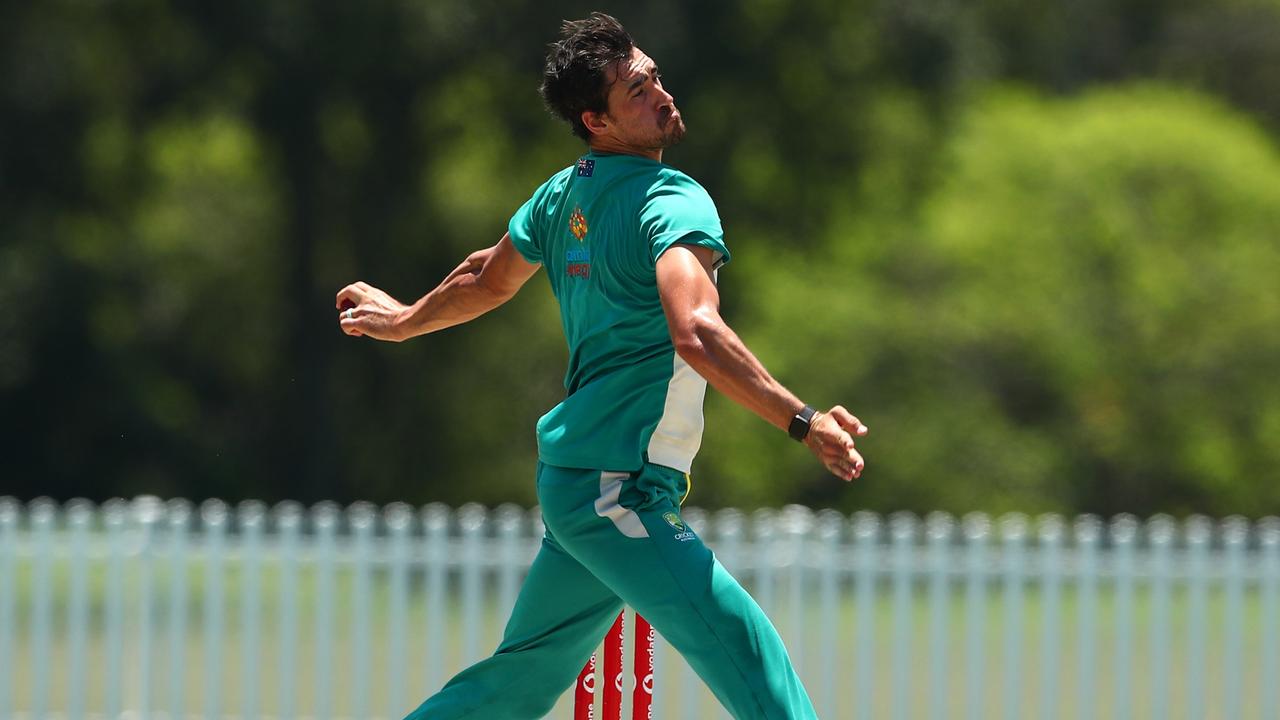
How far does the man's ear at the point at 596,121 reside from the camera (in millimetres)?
3340

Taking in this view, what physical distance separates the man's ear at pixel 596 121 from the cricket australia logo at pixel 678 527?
750mm

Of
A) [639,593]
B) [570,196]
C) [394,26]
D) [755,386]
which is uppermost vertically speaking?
[394,26]

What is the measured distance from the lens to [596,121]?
3350 mm

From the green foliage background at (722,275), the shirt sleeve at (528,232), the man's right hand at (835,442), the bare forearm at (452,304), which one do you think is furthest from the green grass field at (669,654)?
the green foliage background at (722,275)

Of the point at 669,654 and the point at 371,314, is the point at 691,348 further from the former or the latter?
the point at 669,654

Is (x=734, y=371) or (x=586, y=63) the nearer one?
(x=734, y=371)

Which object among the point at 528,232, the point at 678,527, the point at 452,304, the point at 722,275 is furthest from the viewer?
the point at 722,275

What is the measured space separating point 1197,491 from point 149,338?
1161 centimetres

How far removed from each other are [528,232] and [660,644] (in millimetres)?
4834

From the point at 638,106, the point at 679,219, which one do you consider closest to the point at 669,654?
the point at 638,106

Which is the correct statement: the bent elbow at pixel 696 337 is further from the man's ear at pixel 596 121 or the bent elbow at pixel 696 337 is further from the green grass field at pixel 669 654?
the green grass field at pixel 669 654

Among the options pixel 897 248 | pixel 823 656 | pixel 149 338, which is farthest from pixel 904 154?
pixel 823 656

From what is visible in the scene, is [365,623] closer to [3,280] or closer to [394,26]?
[394,26]

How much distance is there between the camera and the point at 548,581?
342 cm
